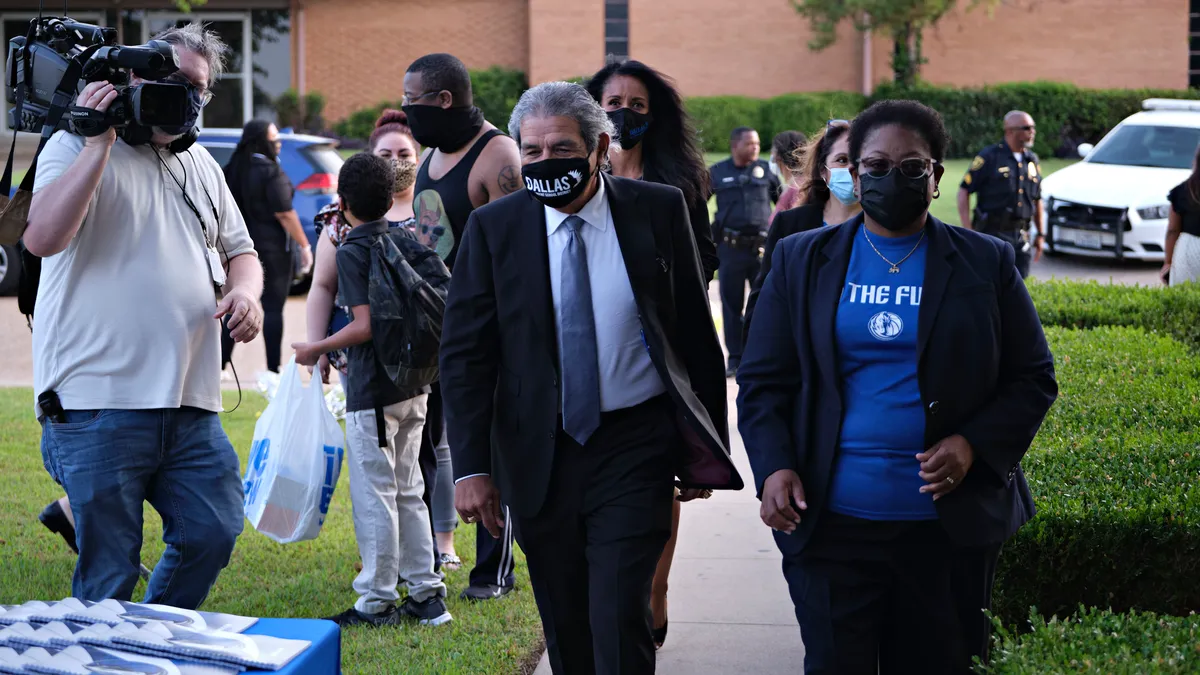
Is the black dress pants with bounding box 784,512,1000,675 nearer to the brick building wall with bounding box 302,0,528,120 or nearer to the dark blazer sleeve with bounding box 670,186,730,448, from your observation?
the dark blazer sleeve with bounding box 670,186,730,448

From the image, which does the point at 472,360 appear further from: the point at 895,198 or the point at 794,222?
the point at 794,222

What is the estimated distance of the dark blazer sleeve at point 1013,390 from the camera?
3293 mm

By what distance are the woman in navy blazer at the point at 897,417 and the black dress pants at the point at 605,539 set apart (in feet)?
1.20

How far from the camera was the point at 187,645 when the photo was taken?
120 inches

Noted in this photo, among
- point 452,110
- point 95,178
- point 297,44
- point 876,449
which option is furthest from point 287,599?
point 297,44

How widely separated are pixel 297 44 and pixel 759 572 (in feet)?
96.7

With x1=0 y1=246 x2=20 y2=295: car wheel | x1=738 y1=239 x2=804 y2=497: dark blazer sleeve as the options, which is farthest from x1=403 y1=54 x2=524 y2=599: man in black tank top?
x1=0 y1=246 x2=20 y2=295: car wheel

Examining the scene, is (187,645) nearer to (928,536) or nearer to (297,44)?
(928,536)

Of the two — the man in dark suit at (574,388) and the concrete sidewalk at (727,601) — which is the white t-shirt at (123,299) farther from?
the concrete sidewalk at (727,601)

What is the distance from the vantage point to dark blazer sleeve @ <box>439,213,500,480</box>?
12.2ft

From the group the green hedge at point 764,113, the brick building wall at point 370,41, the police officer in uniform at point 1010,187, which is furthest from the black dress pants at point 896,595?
the brick building wall at point 370,41

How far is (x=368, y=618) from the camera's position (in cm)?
529

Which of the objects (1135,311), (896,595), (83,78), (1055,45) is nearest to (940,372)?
(896,595)

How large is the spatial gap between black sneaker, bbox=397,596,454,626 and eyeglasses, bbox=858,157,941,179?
2.74 m
